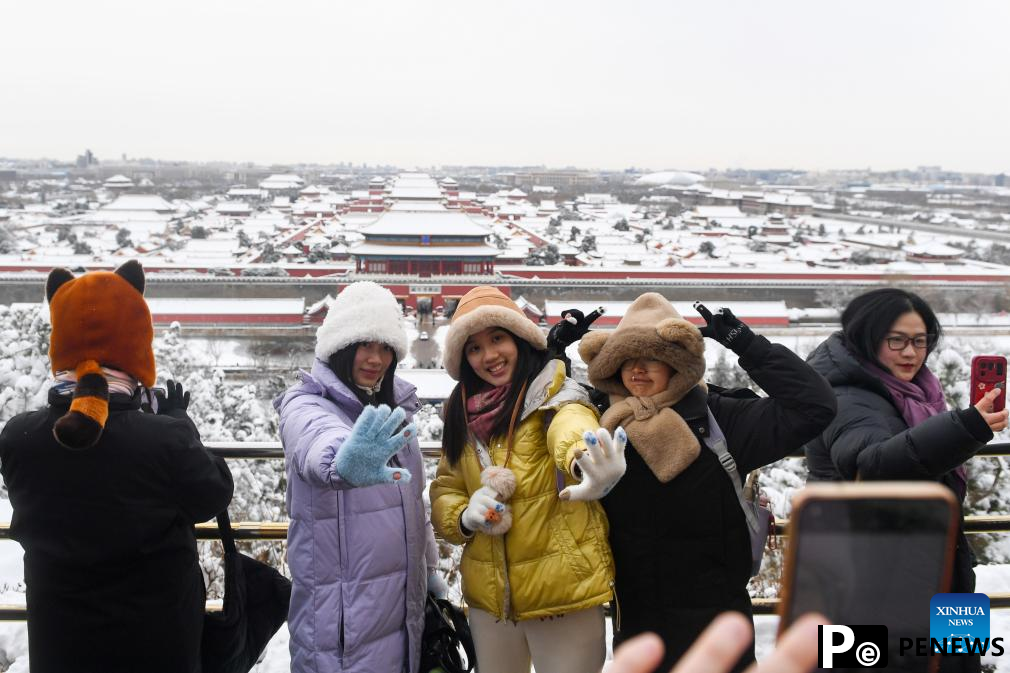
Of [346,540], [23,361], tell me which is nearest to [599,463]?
[346,540]

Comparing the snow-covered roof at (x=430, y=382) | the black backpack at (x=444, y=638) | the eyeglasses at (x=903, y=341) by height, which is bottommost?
the snow-covered roof at (x=430, y=382)

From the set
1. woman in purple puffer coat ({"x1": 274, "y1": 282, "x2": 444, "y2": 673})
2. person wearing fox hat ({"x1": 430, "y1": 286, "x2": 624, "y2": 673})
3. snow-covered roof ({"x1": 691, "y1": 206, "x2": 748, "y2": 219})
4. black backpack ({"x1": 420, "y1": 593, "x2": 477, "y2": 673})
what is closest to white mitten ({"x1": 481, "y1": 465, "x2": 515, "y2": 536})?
person wearing fox hat ({"x1": 430, "y1": 286, "x2": 624, "y2": 673})

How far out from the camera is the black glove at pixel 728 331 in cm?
138

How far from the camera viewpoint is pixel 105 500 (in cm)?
126

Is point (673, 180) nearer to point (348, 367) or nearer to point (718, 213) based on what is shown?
point (718, 213)

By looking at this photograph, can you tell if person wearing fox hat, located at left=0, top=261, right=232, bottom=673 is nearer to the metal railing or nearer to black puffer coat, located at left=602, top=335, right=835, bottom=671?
the metal railing

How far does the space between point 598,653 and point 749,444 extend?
0.47 m

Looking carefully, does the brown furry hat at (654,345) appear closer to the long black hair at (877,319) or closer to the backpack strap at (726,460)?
the backpack strap at (726,460)

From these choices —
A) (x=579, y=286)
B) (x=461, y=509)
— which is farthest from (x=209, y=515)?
(x=579, y=286)

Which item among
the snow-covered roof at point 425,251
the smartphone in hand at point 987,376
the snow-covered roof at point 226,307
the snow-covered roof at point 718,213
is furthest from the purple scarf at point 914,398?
the snow-covered roof at point 718,213

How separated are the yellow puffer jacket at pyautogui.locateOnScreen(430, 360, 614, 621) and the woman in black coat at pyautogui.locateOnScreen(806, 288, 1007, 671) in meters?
0.49

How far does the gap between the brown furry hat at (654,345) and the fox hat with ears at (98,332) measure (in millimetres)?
781

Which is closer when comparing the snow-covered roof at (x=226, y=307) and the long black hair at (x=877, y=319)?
the long black hair at (x=877, y=319)

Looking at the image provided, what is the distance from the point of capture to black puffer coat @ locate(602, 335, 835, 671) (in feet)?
4.41
